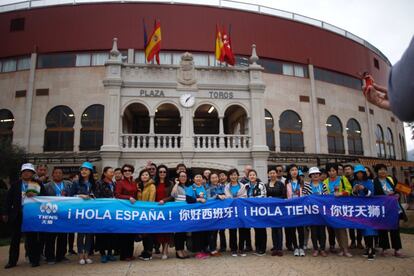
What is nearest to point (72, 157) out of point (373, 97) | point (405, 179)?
point (373, 97)

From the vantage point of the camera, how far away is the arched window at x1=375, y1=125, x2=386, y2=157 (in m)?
33.6

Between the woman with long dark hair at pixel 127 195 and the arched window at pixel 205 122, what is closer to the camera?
the woman with long dark hair at pixel 127 195

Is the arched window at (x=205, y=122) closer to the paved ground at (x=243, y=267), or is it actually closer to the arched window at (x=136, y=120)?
the arched window at (x=136, y=120)

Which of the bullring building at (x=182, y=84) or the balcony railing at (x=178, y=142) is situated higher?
the bullring building at (x=182, y=84)

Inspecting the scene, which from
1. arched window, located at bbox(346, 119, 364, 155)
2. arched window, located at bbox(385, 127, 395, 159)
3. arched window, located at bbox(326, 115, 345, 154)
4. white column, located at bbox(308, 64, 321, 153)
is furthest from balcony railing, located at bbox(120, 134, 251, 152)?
arched window, located at bbox(385, 127, 395, 159)

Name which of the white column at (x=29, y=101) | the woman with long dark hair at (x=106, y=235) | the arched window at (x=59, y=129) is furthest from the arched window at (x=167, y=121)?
the woman with long dark hair at (x=106, y=235)

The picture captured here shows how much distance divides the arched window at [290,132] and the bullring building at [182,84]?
0.11 m

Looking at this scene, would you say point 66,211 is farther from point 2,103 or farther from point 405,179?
point 405,179

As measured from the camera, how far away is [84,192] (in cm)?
801

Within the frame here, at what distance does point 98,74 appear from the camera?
2558cm

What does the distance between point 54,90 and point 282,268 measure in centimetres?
2494

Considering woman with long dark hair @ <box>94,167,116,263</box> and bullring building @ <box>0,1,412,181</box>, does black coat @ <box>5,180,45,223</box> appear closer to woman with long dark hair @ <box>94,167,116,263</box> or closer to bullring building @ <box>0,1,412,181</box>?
woman with long dark hair @ <box>94,167,116,263</box>

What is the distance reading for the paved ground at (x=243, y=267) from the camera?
619cm

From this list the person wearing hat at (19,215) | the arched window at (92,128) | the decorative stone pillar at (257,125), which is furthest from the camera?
the arched window at (92,128)
